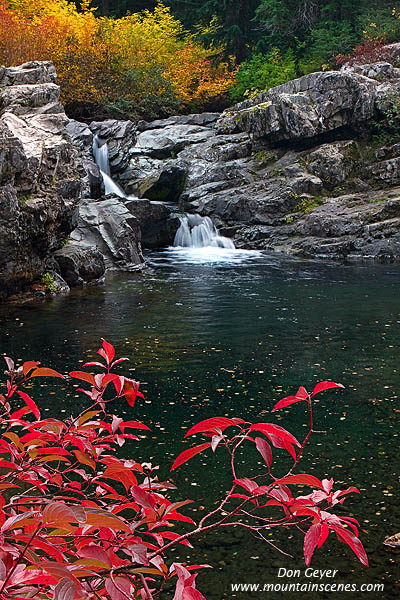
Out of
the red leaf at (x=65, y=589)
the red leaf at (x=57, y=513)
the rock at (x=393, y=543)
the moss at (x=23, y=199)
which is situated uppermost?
the moss at (x=23, y=199)

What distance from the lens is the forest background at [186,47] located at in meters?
24.7

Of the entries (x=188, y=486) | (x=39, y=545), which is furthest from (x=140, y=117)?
(x=39, y=545)

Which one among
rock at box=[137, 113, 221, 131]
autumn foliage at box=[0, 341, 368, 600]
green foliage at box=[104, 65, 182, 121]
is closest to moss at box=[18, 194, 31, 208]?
autumn foliage at box=[0, 341, 368, 600]

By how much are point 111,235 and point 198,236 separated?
482 cm

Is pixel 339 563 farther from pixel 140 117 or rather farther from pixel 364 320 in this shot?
pixel 140 117

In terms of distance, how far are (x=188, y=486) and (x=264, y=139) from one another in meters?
19.1

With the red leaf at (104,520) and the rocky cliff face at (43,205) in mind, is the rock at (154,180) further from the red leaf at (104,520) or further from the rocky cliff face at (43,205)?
the red leaf at (104,520)

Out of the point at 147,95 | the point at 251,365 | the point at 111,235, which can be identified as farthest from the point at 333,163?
the point at 251,365

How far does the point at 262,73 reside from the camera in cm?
2694

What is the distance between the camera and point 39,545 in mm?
1374

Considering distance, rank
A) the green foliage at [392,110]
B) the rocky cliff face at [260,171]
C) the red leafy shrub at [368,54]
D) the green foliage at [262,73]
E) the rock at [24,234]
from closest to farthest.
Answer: the rock at [24,234], the rocky cliff face at [260,171], the green foliage at [392,110], the red leafy shrub at [368,54], the green foliage at [262,73]

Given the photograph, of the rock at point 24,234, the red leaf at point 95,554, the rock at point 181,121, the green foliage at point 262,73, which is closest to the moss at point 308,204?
the rock at point 181,121

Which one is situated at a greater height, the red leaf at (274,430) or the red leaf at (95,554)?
the red leaf at (274,430)

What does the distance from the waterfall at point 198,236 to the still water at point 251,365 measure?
17.3ft
